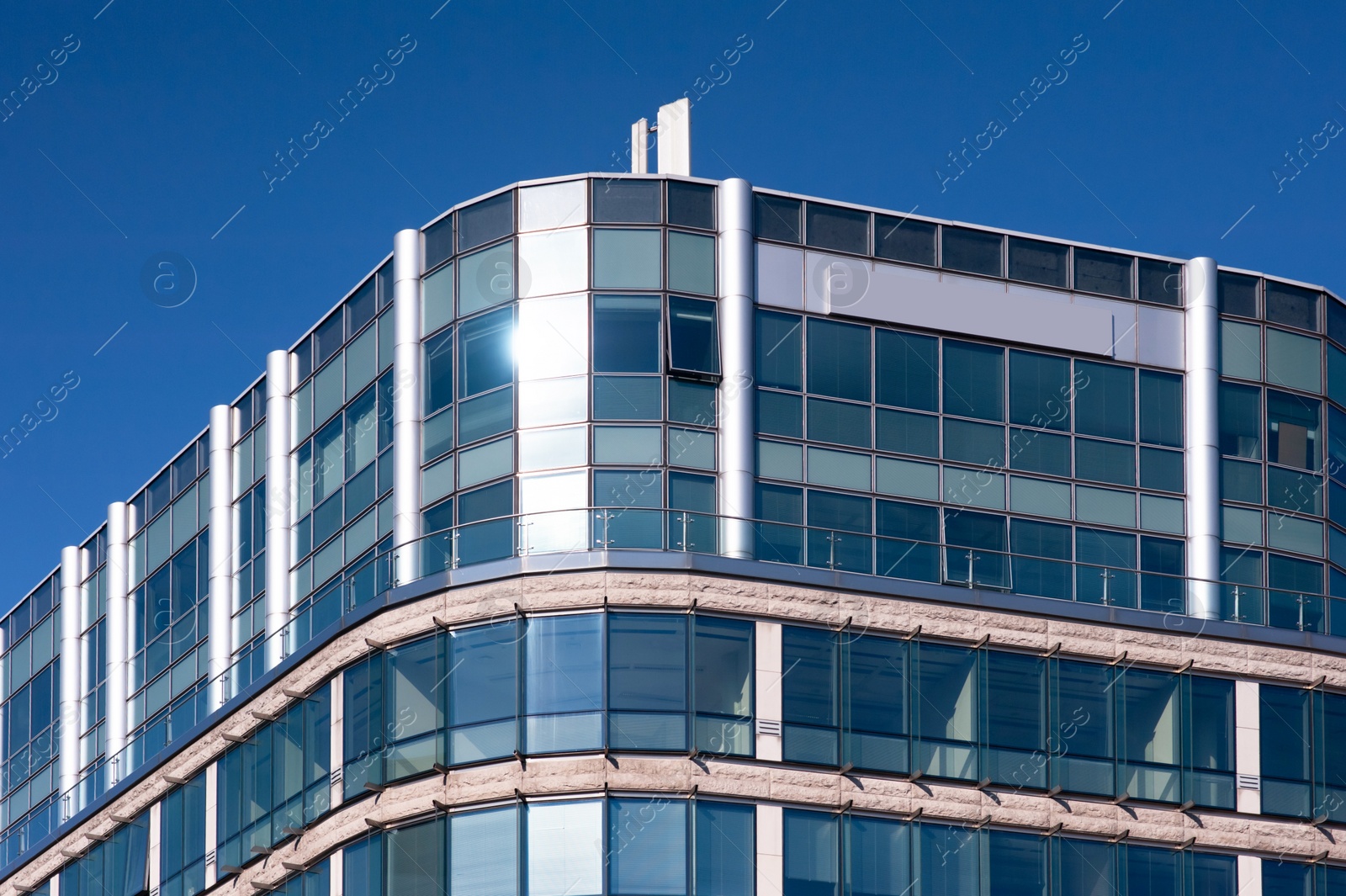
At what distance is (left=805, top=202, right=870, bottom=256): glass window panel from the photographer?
2036 inches

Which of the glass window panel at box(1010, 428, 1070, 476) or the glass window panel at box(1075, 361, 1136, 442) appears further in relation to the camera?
the glass window panel at box(1075, 361, 1136, 442)

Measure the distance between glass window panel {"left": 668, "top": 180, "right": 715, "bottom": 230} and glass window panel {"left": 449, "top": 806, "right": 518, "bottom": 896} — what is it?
11.1 metres

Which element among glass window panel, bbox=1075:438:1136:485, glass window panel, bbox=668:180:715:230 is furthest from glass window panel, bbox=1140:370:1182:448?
glass window panel, bbox=668:180:715:230

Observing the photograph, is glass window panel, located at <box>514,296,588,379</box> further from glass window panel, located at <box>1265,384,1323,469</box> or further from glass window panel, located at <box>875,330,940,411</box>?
glass window panel, located at <box>1265,384,1323,469</box>

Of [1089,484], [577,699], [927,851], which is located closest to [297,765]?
[577,699]

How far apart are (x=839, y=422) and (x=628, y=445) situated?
4.05 m

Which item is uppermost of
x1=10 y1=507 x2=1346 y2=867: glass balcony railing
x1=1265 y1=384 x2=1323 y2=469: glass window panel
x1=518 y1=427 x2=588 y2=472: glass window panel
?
x1=1265 y1=384 x2=1323 y2=469: glass window panel

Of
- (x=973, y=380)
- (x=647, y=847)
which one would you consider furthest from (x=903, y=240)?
(x=647, y=847)

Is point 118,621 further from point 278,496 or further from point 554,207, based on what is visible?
point 554,207

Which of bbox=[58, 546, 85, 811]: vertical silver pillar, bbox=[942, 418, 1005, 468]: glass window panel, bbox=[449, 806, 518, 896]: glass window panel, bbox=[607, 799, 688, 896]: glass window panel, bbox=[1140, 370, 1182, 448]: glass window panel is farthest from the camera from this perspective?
bbox=[58, 546, 85, 811]: vertical silver pillar

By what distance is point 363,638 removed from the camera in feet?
164

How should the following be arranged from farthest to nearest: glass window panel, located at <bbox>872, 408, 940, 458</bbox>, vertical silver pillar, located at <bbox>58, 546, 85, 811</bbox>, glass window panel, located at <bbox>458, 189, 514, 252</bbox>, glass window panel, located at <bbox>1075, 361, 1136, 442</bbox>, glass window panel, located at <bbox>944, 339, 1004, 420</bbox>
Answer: vertical silver pillar, located at <bbox>58, 546, 85, 811</bbox> < glass window panel, located at <bbox>1075, 361, 1136, 442</bbox> < glass window panel, located at <bbox>944, 339, 1004, 420</bbox> < glass window panel, located at <bbox>872, 408, 940, 458</bbox> < glass window panel, located at <bbox>458, 189, 514, 252</bbox>

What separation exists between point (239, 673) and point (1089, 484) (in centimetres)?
1709

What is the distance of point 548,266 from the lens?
50531 mm
